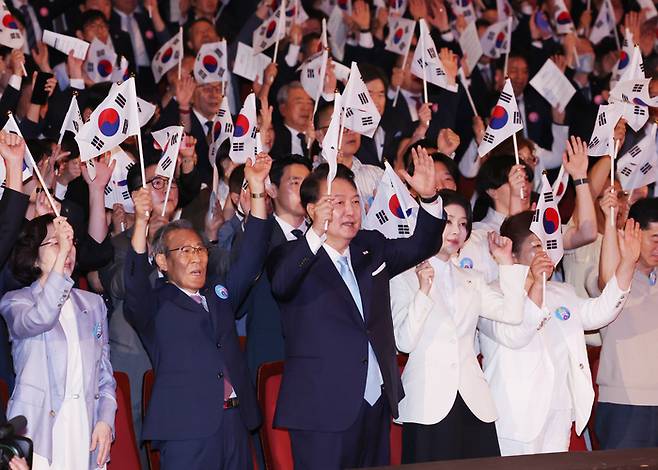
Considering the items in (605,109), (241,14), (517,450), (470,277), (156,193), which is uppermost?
(241,14)

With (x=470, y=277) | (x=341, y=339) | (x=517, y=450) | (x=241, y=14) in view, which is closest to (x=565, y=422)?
(x=517, y=450)

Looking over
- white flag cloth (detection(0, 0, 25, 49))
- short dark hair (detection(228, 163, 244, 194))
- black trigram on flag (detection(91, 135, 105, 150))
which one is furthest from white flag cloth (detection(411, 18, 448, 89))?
black trigram on flag (detection(91, 135, 105, 150))

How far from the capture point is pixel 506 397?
198 inches

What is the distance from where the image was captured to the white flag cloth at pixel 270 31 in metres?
7.73

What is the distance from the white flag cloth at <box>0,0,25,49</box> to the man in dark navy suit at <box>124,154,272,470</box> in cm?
260

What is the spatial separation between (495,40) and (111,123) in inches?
173

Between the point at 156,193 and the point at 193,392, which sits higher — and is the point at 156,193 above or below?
above

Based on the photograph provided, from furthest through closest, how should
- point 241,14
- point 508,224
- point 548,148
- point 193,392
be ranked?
1. point 241,14
2. point 548,148
3. point 508,224
4. point 193,392

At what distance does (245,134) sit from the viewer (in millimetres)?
5926

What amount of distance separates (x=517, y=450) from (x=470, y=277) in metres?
0.75

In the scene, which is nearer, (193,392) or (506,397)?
(193,392)

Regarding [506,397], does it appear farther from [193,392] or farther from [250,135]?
[250,135]

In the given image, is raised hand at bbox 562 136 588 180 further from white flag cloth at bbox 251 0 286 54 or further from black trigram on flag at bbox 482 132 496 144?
white flag cloth at bbox 251 0 286 54

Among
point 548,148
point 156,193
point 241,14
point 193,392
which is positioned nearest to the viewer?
point 193,392
